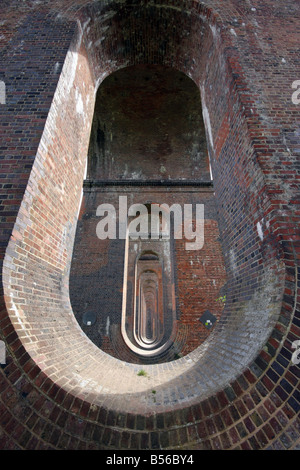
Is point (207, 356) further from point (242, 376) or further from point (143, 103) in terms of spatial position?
point (143, 103)

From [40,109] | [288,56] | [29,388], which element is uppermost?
[288,56]

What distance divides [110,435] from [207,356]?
5.04 ft

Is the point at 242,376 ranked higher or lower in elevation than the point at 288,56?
lower

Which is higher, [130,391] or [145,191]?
[145,191]

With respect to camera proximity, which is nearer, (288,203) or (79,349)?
(288,203)

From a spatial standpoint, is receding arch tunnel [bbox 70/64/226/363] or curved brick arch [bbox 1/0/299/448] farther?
receding arch tunnel [bbox 70/64/226/363]

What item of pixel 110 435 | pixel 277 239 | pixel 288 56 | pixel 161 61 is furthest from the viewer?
pixel 161 61

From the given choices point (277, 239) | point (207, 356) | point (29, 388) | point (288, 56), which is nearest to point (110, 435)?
point (29, 388)

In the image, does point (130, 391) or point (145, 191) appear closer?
point (130, 391)

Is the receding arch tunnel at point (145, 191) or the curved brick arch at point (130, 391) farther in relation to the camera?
the receding arch tunnel at point (145, 191)

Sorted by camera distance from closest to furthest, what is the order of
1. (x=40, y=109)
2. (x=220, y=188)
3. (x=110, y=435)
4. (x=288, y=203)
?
(x=110, y=435) → (x=288, y=203) → (x=40, y=109) → (x=220, y=188)

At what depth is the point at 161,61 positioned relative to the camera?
5293 millimetres

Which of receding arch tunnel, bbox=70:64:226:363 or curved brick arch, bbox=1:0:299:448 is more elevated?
receding arch tunnel, bbox=70:64:226:363

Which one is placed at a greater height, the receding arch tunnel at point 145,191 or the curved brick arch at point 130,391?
the receding arch tunnel at point 145,191
